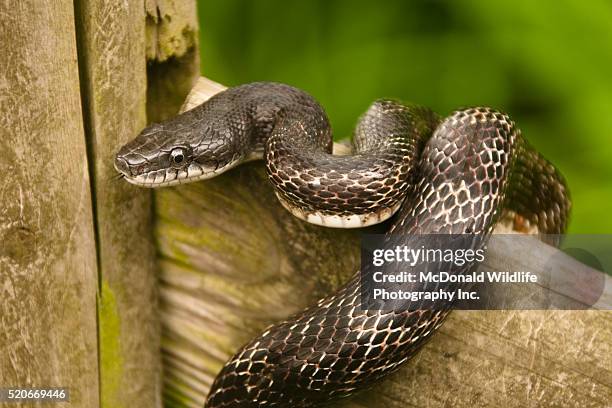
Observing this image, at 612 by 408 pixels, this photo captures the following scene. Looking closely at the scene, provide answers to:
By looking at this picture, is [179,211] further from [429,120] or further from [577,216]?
[577,216]

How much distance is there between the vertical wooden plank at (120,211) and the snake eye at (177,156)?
0.43ft

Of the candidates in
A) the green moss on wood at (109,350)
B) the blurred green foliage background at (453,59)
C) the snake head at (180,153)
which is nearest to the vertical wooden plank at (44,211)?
the green moss on wood at (109,350)

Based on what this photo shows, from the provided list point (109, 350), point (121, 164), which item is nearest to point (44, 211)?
point (121, 164)

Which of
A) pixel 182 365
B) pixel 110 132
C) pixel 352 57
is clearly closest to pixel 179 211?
pixel 110 132

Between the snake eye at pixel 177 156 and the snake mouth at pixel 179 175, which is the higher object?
the snake eye at pixel 177 156

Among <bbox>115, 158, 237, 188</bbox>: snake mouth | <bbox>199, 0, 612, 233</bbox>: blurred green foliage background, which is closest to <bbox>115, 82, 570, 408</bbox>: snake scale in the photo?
<bbox>115, 158, 237, 188</bbox>: snake mouth

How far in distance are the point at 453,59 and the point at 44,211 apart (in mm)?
2008

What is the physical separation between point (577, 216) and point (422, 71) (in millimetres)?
932

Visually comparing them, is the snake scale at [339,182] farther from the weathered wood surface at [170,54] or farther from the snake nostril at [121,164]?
the weathered wood surface at [170,54]

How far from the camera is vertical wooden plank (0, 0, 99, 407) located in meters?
1.92

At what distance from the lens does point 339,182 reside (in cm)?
217

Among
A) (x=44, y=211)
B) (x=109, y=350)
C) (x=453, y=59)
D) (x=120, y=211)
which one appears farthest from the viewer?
(x=453, y=59)

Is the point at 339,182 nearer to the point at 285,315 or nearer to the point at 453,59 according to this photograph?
the point at 285,315

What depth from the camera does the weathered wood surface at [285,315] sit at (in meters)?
2.07
